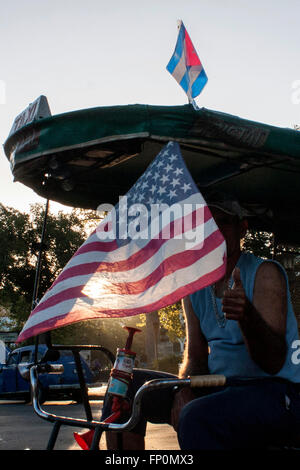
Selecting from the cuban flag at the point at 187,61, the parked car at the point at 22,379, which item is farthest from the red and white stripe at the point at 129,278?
the parked car at the point at 22,379

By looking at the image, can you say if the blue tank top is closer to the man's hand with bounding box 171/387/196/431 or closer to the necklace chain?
the necklace chain

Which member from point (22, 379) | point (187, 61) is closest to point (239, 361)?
point (187, 61)

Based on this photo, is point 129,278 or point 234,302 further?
point 129,278

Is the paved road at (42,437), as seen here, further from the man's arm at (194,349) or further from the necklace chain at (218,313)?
the necklace chain at (218,313)

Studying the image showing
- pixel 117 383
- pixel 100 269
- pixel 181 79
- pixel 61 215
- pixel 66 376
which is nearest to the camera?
pixel 117 383

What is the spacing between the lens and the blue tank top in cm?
208

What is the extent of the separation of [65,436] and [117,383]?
5.17 metres

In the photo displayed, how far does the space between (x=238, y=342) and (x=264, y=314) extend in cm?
24

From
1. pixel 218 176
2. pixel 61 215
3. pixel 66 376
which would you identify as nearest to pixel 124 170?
pixel 218 176

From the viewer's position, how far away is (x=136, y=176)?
377cm

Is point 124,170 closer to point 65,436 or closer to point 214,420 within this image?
point 214,420

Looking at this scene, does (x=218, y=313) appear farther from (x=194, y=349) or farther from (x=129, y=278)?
(x=129, y=278)

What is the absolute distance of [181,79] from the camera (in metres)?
3.03

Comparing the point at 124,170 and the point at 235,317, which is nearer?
the point at 235,317
